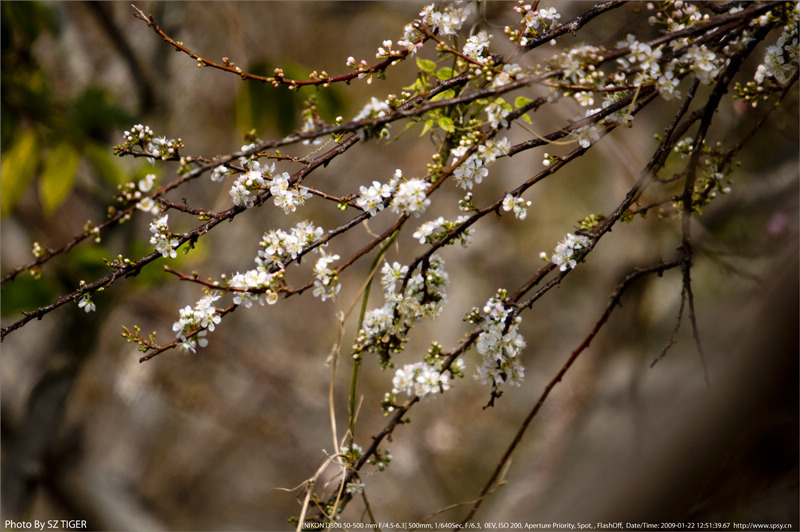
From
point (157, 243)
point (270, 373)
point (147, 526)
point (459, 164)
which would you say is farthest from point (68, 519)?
point (459, 164)

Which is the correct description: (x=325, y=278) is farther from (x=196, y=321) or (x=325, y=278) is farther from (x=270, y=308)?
(x=270, y=308)

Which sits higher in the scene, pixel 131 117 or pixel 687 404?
pixel 131 117

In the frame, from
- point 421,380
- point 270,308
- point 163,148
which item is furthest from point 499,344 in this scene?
point 270,308

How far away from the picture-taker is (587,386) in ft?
6.41

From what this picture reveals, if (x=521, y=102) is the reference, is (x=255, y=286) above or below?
below

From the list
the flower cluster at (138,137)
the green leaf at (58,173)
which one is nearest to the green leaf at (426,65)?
the flower cluster at (138,137)

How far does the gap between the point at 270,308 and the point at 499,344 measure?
1844mm

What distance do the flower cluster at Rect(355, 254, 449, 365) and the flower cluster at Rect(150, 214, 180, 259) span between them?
17 cm

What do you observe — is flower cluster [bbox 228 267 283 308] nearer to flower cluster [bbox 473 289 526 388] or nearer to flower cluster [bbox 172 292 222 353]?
flower cluster [bbox 172 292 222 353]

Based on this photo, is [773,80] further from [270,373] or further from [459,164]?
[270,373]

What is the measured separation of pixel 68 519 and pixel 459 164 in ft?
5.24

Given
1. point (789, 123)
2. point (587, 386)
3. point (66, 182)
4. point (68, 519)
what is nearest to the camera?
point (789, 123)

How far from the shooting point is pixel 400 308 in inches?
20.3

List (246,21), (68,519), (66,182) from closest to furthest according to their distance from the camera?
(66,182) < (68,519) < (246,21)
